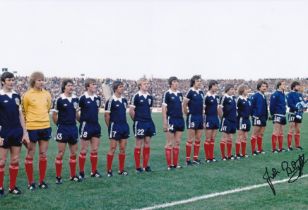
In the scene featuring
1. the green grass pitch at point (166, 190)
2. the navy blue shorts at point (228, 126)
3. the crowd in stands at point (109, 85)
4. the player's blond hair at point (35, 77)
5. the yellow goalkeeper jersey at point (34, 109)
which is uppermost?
the crowd in stands at point (109, 85)

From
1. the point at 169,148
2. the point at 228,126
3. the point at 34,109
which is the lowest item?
the point at 169,148

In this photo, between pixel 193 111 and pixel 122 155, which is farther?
pixel 193 111

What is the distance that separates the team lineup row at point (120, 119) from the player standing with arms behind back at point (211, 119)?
0.02 metres

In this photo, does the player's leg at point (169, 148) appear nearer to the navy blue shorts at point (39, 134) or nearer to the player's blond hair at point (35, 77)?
the navy blue shorts at point (39, 134)

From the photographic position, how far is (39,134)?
8000 mm

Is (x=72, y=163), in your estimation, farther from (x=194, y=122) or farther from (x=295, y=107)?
(x=295, y=107)

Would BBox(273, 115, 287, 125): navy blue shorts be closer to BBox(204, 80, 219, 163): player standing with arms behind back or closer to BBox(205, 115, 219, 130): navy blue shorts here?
BBox(204, 80, 219, 163): player standing with arms behind back

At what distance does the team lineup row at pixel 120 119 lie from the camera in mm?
7684

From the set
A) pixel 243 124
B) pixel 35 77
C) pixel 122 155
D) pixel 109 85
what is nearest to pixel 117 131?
pixel 122 155

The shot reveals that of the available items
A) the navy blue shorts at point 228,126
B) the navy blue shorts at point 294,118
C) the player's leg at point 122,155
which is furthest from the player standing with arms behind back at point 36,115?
the navy blue shorts at point 294,118

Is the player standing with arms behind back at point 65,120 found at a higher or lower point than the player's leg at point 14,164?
higher

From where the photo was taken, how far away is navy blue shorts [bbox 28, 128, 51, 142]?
7.93 m

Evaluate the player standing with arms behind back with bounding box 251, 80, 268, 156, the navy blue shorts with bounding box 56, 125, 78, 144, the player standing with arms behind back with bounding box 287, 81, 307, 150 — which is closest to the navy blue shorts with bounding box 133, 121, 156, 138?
the navy blue shorts with bounding box 56, 125, 78, 144

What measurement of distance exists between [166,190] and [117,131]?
6.20ft
